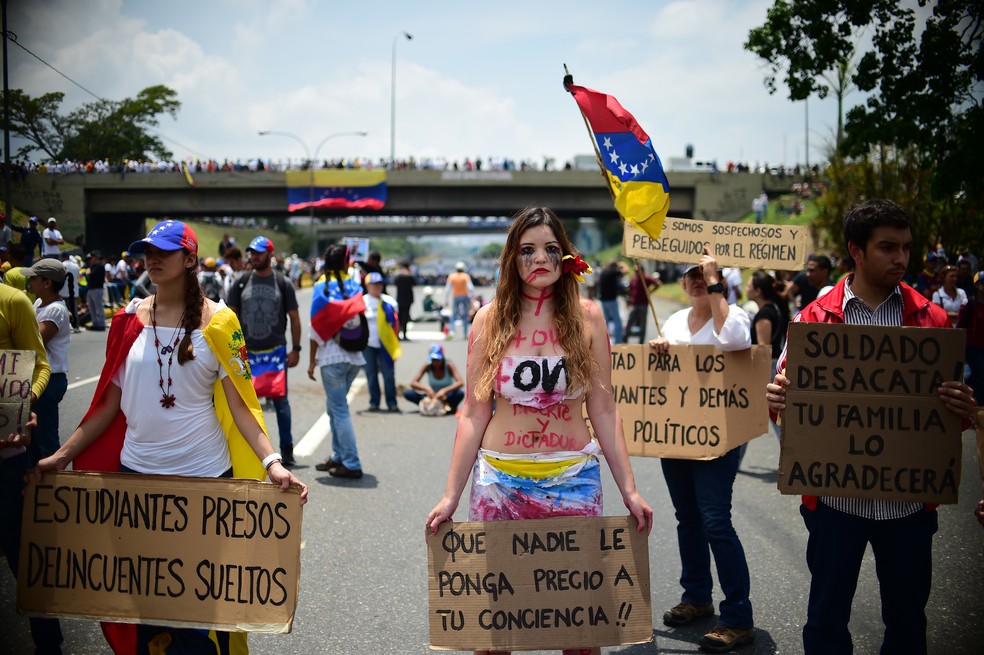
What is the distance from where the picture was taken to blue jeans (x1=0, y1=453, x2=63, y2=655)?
3926 mm

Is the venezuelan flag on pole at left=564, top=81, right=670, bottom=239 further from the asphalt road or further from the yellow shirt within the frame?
the yellow shirt

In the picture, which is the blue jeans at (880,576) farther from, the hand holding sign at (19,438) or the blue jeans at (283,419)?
the blue jeans at (283,419)

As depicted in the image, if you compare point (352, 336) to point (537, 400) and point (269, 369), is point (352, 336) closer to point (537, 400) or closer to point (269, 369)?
point (269, 369)

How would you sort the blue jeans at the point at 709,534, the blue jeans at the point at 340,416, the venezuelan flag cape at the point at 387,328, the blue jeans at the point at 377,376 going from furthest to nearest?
the blue jeans at the point at 377,376 < the venezuelan flag cape at the point at 387,328 < the blue jeans at the point at 340,416 < the blue jeans at the point at 709,534

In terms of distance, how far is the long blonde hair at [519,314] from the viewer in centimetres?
344

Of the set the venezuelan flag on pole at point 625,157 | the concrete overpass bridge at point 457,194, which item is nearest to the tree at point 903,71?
the venezuelan flag on pole at point 625,157

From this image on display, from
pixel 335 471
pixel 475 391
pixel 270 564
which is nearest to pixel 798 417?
pixel 475 391

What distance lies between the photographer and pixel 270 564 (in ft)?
11.4

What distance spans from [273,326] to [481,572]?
502 cm

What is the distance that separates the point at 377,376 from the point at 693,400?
7.24 meters

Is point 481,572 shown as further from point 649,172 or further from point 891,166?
point 891,166

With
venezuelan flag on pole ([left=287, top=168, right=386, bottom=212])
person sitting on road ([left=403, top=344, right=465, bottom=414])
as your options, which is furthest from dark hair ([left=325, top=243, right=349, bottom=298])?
venezuelan flag on pole ([left=287, top=168, right=386, bottom=212])

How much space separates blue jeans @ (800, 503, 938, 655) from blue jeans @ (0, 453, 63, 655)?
329cm

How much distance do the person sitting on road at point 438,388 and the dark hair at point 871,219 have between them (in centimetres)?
845
